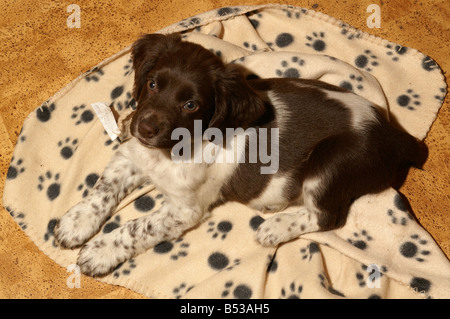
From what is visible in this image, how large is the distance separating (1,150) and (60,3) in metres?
1.34

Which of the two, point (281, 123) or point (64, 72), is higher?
point (281, 123)

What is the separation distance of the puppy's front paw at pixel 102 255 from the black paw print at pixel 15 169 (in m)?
0.73

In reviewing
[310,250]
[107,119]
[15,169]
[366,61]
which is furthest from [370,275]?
[15,169]

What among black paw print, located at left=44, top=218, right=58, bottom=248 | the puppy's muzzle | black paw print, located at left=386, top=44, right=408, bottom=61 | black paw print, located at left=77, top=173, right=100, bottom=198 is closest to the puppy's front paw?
black paw print, located at left=44, top=218, right=58, bottom=248

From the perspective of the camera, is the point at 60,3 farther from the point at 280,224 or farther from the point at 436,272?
the point at 436,272

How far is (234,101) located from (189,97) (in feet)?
0.72

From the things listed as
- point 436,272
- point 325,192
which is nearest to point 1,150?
point 325,192

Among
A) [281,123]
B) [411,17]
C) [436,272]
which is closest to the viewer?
[281,123]

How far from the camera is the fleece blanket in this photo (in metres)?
2.81

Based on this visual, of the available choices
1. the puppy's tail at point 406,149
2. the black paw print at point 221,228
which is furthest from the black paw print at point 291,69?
the black paw print at point 221,228

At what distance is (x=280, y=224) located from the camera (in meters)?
2.85

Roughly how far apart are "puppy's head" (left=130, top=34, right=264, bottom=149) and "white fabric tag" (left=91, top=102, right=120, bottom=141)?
31.5 inches

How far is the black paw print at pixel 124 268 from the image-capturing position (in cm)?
282

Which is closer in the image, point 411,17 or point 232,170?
point 232,170
